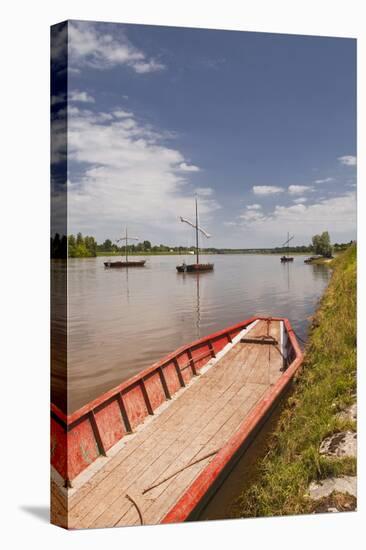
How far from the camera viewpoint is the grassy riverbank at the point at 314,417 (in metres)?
5.61

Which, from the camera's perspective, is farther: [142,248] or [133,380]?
[133,380]

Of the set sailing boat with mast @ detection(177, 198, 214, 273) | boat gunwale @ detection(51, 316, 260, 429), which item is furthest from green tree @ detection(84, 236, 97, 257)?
boat gunwale @ detection(51, 316, 260, 429)

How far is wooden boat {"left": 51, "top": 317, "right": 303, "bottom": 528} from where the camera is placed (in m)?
5.10

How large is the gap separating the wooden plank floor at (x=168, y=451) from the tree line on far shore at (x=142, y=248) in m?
1.88

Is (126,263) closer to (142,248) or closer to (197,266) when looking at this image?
(142,248)

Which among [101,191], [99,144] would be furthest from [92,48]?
[101,191]

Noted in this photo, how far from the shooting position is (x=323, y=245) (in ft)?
21.6

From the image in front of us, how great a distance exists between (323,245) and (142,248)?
227 cm

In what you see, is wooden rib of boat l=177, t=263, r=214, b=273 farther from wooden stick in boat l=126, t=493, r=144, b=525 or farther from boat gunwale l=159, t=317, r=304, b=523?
wooden stick in boat l=126, t=493, r=144, b=525

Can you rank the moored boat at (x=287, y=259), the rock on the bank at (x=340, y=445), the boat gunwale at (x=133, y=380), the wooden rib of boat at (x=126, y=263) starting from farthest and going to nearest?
the moored boat at (x=287, y=259) < the wooden rib of boat at (x=126, y=263) < the rock on the bank at (x=340, y=445) < the boat gunwale at (x=133, y=380)

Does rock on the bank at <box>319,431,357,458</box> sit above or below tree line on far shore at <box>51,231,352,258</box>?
below

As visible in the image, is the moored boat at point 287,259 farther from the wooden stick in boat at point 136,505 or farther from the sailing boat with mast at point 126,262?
the wooden stick in boat at point 136,505

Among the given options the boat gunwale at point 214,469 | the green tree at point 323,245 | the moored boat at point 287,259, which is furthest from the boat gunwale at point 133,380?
the green tree at point 323,245

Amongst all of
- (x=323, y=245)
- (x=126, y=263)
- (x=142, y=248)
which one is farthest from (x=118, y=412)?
(x=323, y=245)
